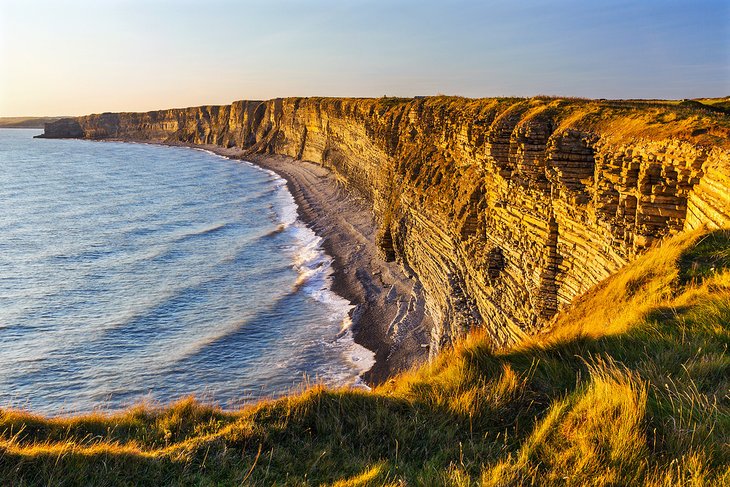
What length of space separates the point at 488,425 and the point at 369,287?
23.9 m

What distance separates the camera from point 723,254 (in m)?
7.52

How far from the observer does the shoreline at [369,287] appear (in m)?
21.9

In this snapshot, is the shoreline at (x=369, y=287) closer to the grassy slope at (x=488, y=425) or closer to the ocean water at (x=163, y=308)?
the ocean water at (x=163, y=308)

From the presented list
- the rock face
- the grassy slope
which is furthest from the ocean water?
the rock face

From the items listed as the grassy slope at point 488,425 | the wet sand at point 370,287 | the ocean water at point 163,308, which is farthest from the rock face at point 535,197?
the ocean water at point 163,308

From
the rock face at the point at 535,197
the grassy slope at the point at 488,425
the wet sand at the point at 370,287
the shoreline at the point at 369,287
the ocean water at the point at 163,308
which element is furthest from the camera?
the wet sand at the point at 370,287

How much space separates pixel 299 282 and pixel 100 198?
45489 millimetres

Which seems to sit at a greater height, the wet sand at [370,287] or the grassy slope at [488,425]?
the grassy slope at [488,425]

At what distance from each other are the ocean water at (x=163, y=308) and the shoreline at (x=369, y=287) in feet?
3.03

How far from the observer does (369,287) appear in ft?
97.9

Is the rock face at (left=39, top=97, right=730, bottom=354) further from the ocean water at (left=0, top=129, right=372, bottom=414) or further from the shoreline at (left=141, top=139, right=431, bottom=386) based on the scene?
the ocean water at (left=0, top=129, right=372, bottom=414)

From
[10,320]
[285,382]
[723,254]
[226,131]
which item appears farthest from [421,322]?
[226,131]

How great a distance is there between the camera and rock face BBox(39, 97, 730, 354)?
387 inches

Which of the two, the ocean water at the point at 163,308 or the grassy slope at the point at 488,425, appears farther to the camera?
the ocean water at the point at 163,308
